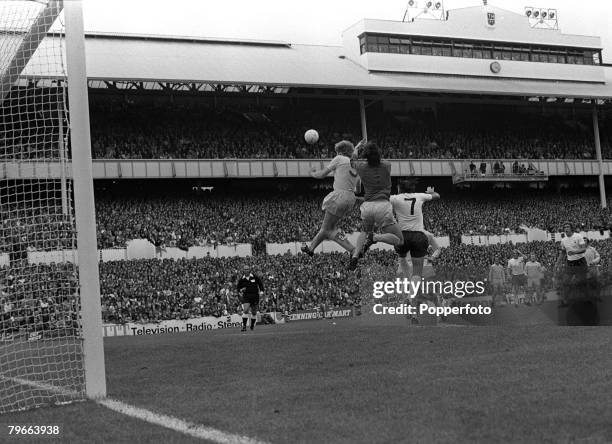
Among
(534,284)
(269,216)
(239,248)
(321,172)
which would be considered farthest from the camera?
(269,216)

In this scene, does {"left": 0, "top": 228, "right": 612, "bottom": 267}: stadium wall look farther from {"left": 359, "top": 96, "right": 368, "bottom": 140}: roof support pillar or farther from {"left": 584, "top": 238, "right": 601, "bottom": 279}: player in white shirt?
{"left": 584, "top": 238, "right": 601, "bottom": 279}: player in white shirt

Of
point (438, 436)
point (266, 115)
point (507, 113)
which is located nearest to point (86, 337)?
point (438, 436)

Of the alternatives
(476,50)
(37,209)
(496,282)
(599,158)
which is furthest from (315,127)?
(37,209)

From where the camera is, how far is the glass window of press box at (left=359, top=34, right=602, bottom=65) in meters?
53.5

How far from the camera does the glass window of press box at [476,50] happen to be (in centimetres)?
5353

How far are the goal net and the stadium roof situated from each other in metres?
32.3

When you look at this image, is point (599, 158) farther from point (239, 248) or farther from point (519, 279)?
point (519, 279)

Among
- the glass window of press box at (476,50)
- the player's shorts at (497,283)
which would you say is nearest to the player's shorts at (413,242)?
the player's shorts at (497,283)

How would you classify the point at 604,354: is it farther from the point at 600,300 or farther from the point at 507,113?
the point at 507,113

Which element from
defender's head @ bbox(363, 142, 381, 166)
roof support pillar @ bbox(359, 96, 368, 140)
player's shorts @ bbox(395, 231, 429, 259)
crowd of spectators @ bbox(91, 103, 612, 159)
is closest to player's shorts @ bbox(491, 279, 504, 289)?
player's shorts @ bbox(395, 231, 429, 259)

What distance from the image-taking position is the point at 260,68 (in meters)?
47.7

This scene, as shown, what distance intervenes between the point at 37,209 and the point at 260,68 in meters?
37.5

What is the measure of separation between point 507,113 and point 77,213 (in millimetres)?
51475

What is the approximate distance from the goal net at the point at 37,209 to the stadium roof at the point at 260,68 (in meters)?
32.3
